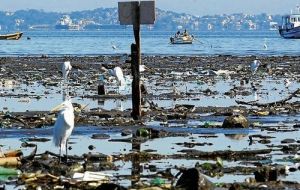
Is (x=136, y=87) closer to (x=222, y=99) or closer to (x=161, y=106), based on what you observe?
(x=161, y=106)

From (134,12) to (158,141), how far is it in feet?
13.6

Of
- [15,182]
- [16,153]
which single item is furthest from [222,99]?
[15,182]

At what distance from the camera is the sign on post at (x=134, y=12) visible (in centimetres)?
2161

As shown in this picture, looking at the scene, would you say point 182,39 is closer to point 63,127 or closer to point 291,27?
point 291,27

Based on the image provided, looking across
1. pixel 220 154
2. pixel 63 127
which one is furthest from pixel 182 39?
pixel 63 127

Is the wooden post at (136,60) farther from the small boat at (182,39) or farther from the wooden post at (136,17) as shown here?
the small boat at (182,39)

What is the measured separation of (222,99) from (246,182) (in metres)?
17.2

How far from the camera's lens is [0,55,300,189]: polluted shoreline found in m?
13.7

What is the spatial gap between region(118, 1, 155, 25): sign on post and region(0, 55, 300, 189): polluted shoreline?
88.4 inches

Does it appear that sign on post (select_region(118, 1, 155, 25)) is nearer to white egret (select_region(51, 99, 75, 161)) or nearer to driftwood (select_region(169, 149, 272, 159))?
driftwood (select_region(169, 149, 272, 159))

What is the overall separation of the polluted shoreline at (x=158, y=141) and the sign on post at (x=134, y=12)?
225cm

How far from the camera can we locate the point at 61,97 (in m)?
31.7

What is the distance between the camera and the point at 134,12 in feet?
71.7

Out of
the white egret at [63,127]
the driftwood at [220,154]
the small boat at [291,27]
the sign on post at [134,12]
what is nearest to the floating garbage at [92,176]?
the white egret at [63,127]
